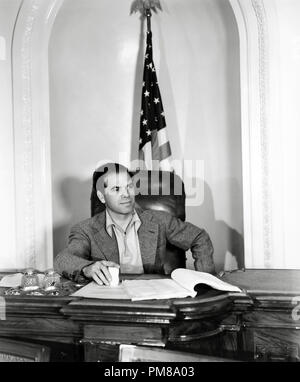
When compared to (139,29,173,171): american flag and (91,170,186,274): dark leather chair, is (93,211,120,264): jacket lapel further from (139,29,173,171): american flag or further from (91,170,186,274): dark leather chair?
(139,29,173,171): american flag

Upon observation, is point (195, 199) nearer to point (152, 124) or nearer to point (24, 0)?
point (152, 124)

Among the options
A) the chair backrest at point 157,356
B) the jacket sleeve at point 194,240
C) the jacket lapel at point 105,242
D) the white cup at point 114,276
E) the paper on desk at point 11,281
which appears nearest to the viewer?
the chair backrest at point 157,356

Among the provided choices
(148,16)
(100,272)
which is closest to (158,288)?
(100,272)

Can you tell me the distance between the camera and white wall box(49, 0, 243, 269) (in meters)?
3.61

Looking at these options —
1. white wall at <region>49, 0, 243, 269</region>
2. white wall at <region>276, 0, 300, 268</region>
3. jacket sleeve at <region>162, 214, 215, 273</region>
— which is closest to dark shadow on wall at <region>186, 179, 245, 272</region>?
white wall at <region>49, 0, 243, 269</region>

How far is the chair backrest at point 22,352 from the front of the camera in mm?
1487

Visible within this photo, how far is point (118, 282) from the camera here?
1815 millimetres

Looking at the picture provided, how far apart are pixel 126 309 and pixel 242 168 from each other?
1.95 m

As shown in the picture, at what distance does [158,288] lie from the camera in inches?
66.3

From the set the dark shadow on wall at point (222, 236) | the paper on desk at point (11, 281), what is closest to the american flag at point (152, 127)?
the dark shadow on wall at point (222, 236)

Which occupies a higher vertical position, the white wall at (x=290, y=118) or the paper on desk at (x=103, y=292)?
the white wall at (x=290, y=118)

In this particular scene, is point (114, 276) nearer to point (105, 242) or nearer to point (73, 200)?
point (105, 242)

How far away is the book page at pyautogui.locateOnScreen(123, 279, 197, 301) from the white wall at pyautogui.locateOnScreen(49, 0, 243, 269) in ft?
6.03

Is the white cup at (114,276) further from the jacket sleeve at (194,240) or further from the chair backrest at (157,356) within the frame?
the jacket sleeve at (194,240)
